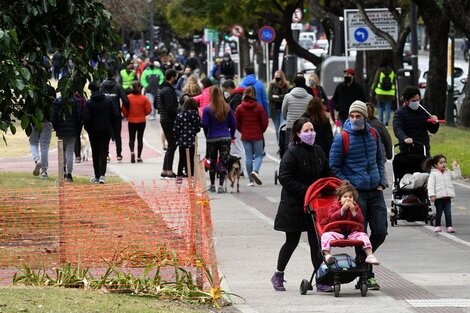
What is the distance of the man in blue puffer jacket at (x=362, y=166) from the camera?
13227 millimetres

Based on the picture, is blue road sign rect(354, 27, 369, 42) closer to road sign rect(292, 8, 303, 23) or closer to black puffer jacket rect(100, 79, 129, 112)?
black puffer jacket rect(100, 79, 129, 112)

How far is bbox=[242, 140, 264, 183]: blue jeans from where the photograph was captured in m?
22.5

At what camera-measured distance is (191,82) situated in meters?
23.9

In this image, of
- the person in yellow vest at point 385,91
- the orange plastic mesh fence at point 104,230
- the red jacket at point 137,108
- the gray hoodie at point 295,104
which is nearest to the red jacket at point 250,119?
the gray hoodie at point 295,104

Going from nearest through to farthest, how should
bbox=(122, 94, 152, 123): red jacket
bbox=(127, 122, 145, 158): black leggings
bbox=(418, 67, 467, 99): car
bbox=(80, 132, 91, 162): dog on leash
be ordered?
1. bbox=(122, 94, 152, 123): red jacket
2. bbox=(127, 122, 145, 158): black leggings
3. bbox=(80, 132, 91, 162): dog on leash
4. bbox=(418, 67, 467, 99): car

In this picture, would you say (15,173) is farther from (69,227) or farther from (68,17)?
(69,227)

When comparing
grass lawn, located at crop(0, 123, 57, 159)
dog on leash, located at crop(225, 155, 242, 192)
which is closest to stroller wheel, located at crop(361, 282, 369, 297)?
dog on leash, located at crop(225, 155, 242, 192)

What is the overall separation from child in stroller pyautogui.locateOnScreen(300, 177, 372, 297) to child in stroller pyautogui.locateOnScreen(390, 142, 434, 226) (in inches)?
214

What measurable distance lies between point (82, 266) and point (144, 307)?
1655 mm

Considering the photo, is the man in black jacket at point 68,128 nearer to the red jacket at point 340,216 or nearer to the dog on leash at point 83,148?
the dog on leash at point 83,148

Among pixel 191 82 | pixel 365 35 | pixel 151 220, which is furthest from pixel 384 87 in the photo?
pixel 151 220

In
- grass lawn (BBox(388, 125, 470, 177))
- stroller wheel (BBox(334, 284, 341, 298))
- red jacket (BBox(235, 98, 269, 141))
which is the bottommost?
grass lawn (BBox(388, 125, 470, 177))

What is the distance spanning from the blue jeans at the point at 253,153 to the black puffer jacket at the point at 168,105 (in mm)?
2235

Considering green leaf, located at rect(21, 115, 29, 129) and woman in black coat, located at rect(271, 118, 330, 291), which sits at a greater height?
green leaf, located at rect(21, 115, 29, 129)
